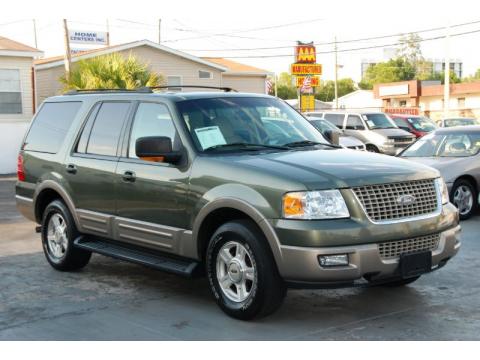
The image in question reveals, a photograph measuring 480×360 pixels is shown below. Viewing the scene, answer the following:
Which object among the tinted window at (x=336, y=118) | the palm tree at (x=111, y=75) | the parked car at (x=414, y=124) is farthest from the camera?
the parked car at (x=414, y=124)

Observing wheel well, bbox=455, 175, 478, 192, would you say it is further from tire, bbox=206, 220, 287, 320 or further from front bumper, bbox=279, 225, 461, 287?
tire, bbox=206, 220, 287, 320

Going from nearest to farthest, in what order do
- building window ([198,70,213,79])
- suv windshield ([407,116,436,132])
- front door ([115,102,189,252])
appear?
front door ([115,102,189,252]), suv windshield ([407,116,436,132]), building window ([198,70,213,79])

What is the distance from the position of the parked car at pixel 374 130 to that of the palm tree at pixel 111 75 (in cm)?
730

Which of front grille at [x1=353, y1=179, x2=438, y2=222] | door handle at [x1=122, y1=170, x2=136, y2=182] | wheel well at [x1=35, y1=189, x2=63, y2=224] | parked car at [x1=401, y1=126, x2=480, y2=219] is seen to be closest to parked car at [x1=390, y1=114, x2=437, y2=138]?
parked car at [x1=401, y1=126, x2=480, y2=219]

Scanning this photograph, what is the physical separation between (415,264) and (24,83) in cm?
2199

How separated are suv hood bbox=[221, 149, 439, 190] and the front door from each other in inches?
23.0

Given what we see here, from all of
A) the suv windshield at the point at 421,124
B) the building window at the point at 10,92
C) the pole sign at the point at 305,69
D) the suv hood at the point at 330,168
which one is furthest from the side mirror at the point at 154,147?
the suv windshield at the point at 421,124

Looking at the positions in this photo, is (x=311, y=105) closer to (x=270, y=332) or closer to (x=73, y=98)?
(x=73, y=98)

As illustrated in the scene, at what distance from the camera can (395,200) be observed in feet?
18.3

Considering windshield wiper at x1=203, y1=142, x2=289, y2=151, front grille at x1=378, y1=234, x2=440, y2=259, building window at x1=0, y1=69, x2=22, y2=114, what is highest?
building window at x1=0, y1=69, x2=22, y2=114

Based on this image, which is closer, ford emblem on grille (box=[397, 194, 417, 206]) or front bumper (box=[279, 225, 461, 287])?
front bumper (box=[279, 225, 461, 287])

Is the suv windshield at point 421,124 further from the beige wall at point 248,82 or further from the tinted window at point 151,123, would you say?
the tinted window at point 151,123

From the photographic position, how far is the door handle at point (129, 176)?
264 inches

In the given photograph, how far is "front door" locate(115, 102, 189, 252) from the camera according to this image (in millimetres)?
6258
